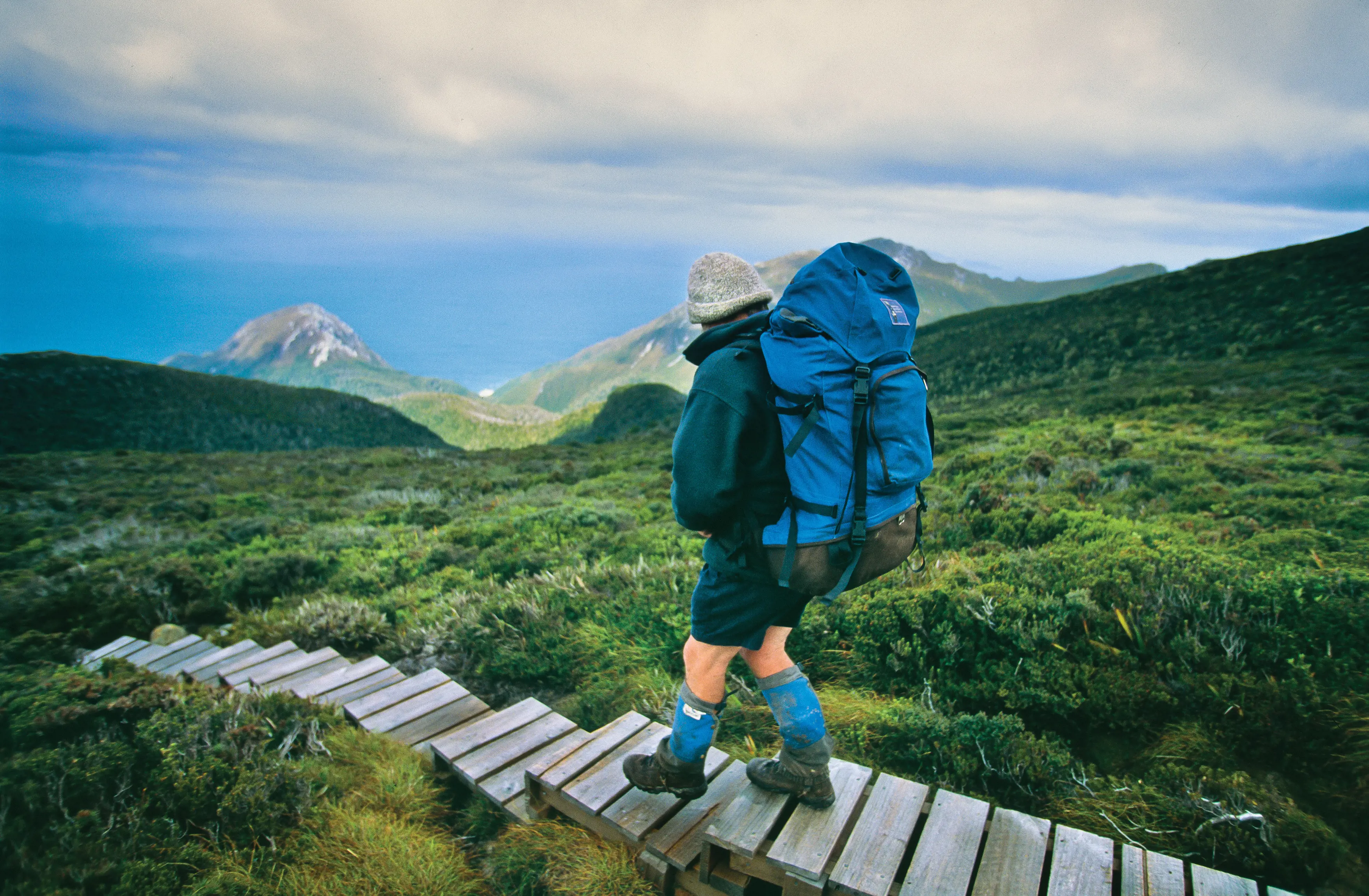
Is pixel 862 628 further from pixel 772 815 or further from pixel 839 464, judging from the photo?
pixel 839 464

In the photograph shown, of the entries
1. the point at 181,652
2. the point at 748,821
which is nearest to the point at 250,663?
the point at 181,652

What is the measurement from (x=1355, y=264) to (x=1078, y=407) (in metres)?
23.1

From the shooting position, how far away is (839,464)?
87.0 inches

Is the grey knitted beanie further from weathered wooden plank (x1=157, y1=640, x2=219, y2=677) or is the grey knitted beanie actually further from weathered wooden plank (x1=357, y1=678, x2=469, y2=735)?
weathered wooden plank (x1=157, y1=640, x2=219, y2=677)

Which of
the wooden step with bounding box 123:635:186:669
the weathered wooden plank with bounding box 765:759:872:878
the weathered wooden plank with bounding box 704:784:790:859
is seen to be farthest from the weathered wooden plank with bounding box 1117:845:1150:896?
the wooden step with bounding box 123:635:186:669

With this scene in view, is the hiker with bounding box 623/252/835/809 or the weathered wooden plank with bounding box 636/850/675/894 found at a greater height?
the hiker with bounding box 623/252/835/809

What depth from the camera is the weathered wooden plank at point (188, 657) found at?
535 cm

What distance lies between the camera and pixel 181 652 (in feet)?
19.1

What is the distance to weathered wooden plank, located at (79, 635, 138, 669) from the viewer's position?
5.75 metres

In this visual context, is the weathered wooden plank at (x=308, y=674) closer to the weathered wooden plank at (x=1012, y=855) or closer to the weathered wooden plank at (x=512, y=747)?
the weathered wooden plank at (x=512, y=747)

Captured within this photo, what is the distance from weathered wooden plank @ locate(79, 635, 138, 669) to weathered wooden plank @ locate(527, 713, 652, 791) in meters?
4.93

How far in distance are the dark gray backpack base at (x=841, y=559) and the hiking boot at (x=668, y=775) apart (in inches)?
41.6

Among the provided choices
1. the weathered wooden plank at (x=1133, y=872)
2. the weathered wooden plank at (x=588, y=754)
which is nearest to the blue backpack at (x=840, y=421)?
the weathered wooden plank at (x=1133, y=872)

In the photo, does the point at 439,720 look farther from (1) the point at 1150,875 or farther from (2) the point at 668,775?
(1) the point at 1150,875
